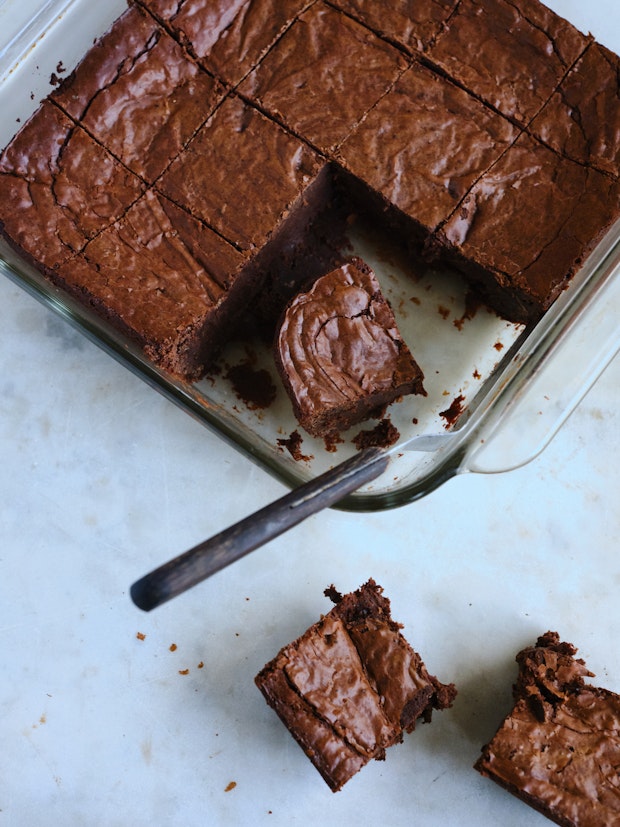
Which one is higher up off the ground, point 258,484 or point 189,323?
point 189,323

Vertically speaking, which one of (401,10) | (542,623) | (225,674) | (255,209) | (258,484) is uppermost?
(401,10)

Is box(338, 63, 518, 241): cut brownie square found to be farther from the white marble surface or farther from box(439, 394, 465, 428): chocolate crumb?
the white marble surface

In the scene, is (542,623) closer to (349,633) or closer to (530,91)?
(349,633)

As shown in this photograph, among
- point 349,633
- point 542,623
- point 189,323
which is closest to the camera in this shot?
point 189,323

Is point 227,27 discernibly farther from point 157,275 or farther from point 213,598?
point 213,598

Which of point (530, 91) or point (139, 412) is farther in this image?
point (139, 412)

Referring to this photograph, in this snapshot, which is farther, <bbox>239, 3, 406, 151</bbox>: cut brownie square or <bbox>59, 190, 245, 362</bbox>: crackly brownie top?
<bbox>239, 3, 406, 151</bbox>: cut brownie square

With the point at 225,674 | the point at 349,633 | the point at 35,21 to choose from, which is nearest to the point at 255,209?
the point at 35,21

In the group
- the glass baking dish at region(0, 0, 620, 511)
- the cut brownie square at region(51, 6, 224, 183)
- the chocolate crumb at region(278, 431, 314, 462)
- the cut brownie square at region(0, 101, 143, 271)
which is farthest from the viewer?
the chocolate crumb at region(278, 431, 314, 462)

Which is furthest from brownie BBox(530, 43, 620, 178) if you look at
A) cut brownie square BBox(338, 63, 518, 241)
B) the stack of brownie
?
cut brownie square BBox(338, 63, 518, 241)
